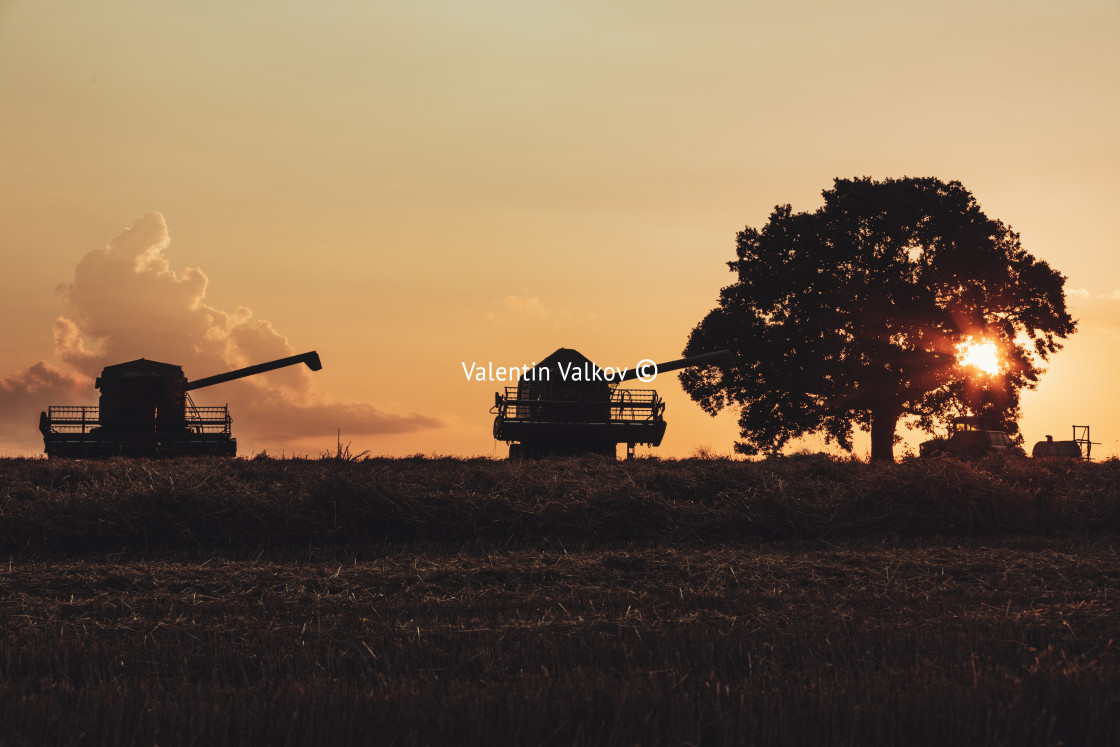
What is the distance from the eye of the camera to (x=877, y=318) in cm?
2919

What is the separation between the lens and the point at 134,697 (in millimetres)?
4996

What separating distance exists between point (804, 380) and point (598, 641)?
23991 millimetres

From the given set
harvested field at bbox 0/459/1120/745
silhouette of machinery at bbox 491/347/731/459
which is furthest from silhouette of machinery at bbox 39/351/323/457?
harvested field at bbox 0/459/1120/745

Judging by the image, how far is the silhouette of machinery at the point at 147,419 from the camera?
28.1m

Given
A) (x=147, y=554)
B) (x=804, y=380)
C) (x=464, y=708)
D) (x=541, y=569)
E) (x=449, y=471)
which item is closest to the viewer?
(x=464, y=708)

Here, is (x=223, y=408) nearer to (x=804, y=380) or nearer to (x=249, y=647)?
(x=804, y=380)

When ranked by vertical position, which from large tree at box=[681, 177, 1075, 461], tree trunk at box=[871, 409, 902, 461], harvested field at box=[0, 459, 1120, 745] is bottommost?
harvested field at box=[0, 459, 1120, 745]

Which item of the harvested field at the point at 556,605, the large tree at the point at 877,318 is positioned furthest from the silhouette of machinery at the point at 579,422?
the harvested field at the point at 556,605

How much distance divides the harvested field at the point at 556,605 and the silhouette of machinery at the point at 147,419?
48.6 ft

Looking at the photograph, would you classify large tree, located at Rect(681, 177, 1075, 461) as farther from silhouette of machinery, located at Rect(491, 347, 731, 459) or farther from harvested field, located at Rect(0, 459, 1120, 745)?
→ harvested field, located at Rect(0, 459, 1120, 745)

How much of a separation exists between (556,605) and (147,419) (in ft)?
85.7

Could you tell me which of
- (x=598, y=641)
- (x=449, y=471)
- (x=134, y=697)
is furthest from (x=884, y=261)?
(x=134, y=697)

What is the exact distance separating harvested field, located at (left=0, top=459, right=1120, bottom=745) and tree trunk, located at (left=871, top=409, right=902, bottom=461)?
13934 mm

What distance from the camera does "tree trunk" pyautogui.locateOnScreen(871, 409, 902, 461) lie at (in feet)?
96.5
